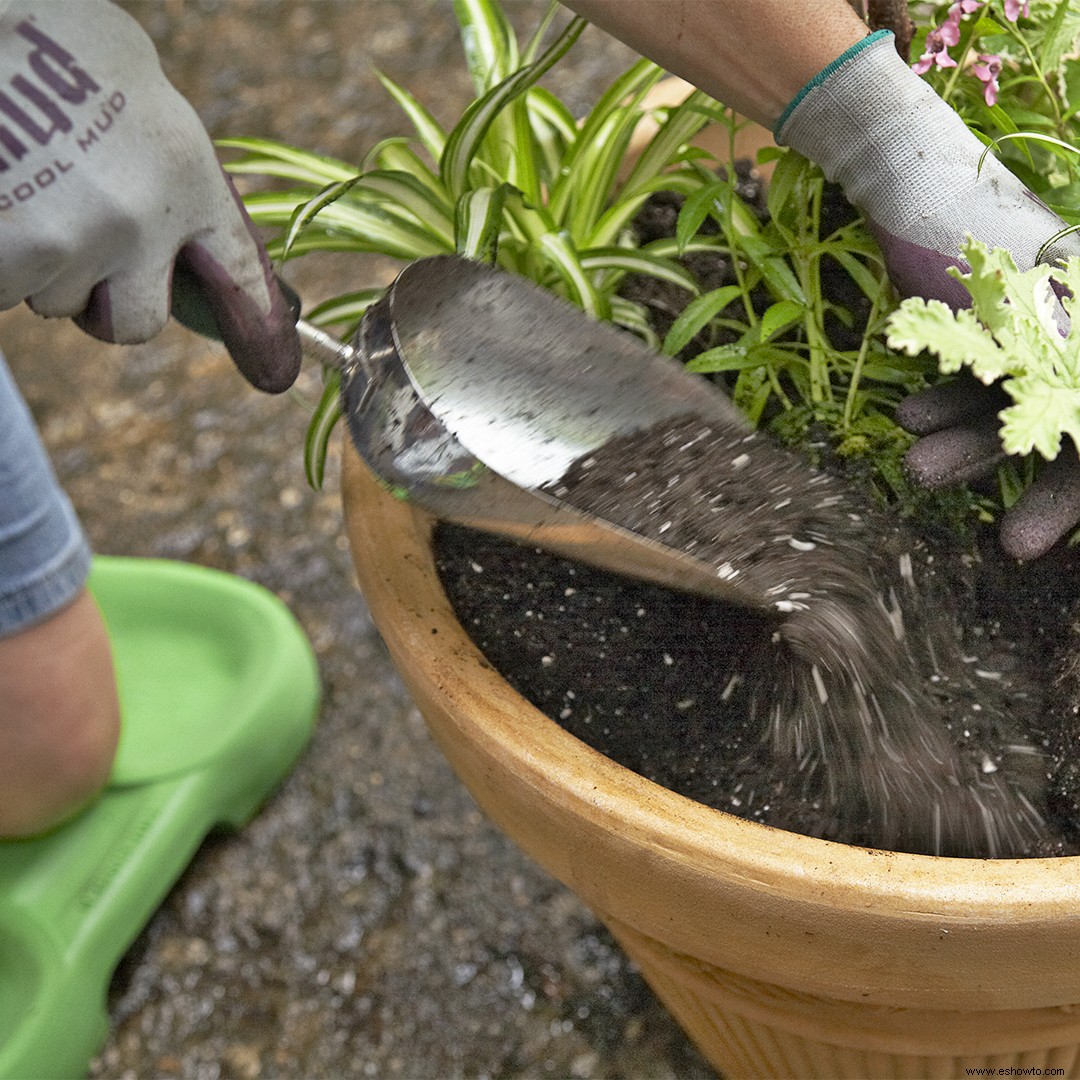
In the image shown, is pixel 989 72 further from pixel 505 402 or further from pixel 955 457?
pixel 505 402

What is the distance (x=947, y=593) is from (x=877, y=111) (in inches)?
13.9

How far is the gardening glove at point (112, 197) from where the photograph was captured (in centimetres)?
77

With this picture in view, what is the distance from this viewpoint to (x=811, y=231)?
106cm

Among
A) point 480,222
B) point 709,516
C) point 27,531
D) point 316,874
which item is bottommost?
point 316,874

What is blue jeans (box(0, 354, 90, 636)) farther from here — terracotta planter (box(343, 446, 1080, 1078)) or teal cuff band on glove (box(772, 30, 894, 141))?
teal cuff band on glove (box(772, 30, 894, 141))

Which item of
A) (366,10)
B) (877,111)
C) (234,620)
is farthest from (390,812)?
(366,10)

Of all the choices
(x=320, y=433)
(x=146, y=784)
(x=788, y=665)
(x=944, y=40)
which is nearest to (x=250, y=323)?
(x=320, y=433)

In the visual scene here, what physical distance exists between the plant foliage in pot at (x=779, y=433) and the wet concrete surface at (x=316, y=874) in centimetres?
27

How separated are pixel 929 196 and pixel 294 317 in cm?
48

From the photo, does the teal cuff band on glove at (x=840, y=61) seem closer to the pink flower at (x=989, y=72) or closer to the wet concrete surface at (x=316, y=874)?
the pink flower at (x=989, y=72)

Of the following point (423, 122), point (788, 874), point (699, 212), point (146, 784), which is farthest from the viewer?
point (146, 784)

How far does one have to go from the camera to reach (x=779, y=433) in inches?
38.0

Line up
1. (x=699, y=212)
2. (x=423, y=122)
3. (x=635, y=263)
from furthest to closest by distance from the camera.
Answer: (x=423, y=122)
(x=635, y=263)
(x=699, y=212)

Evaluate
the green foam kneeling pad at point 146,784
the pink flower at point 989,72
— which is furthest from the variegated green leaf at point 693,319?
the green foam kneeling pad at point 146,784
